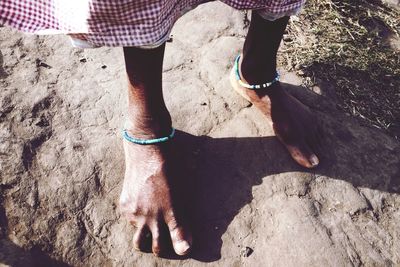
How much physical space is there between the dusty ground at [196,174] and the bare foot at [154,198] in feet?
0.23

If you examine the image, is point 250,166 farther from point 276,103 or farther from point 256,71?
point 256,71

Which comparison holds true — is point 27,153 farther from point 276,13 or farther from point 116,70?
point 276,13

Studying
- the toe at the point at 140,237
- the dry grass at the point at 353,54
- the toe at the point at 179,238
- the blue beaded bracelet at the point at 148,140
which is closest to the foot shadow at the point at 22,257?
the toe at the point at 140,237

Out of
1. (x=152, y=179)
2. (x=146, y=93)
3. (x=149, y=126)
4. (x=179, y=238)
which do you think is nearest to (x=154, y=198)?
(x=152, y=179)

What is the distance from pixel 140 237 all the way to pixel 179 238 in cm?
16

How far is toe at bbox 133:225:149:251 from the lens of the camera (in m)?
1.57

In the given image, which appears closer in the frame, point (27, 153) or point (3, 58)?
point (27, 153)

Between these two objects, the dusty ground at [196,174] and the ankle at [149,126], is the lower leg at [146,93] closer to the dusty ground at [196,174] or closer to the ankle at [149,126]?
the ankle at [149,126]

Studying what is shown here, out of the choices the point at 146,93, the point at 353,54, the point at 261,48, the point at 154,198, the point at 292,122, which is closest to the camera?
the point at 146,93

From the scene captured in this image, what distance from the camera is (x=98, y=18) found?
1100 millimetres

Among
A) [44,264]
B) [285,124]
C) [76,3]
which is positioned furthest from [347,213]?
[76,3]

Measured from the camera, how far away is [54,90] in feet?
6.64

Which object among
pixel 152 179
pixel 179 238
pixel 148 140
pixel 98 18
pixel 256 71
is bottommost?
pixel 179 238

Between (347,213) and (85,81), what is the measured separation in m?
1.51
